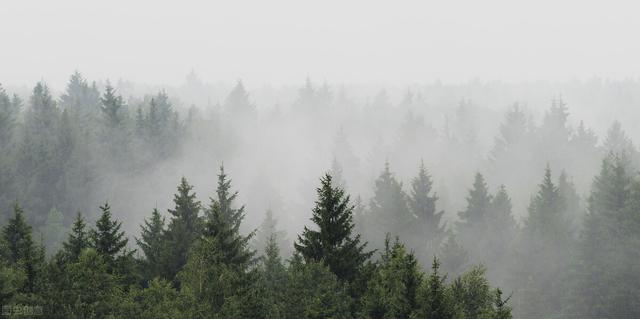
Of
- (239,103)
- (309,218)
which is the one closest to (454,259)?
(309,218)

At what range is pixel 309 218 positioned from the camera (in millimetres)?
42938

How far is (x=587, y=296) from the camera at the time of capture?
42.2m

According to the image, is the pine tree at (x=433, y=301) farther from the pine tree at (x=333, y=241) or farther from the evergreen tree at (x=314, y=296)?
the pine tree at (x=333, y=241)

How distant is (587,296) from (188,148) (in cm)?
7515

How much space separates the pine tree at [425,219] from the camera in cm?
5619

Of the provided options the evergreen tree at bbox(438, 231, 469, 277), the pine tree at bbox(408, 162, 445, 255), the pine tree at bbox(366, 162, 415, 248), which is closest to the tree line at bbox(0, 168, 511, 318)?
the evergreen tree at bbox(438, 231, 469, 277)

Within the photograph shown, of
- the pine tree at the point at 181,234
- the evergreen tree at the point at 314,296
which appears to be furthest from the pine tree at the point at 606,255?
the evergreen tree at the point at 314,296

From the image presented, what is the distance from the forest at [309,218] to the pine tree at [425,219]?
0.18m

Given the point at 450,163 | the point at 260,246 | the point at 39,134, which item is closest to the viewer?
the point at 260,246

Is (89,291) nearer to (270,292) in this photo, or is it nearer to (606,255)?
(270,292)

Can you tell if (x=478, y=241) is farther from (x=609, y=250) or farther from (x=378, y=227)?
(x=609, y=250)

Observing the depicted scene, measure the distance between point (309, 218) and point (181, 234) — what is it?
14.5 m

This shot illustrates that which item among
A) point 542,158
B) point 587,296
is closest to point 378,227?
point 587,296

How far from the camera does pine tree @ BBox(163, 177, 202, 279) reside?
96.6 ft
